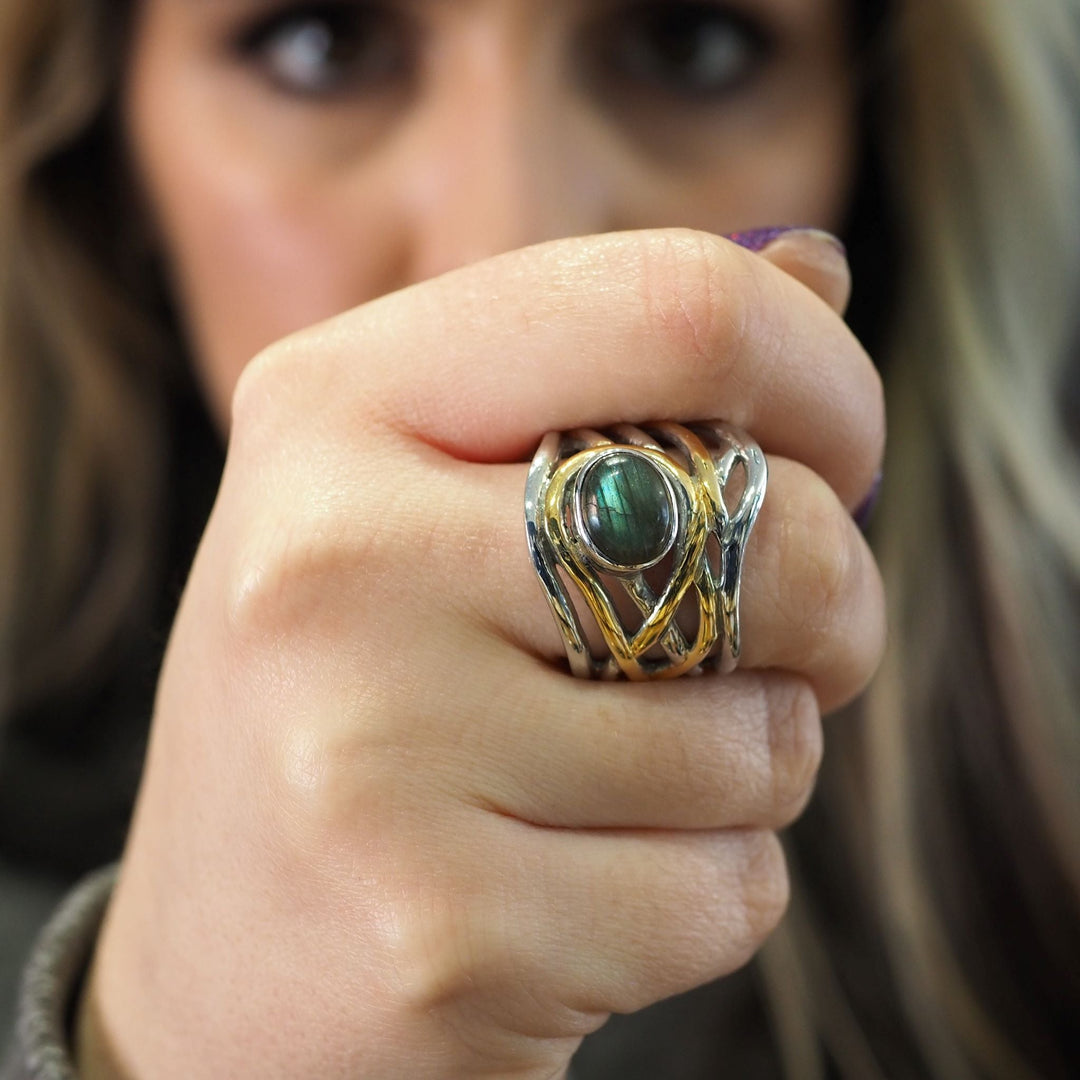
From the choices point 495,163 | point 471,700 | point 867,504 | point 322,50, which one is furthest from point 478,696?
point 322,50

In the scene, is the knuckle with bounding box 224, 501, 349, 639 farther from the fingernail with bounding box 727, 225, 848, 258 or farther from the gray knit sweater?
the gray knit sweater

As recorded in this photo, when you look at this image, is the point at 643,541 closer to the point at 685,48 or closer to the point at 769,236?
the point at 769,236

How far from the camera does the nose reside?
90 centimetres

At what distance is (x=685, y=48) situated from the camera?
997 millimetres

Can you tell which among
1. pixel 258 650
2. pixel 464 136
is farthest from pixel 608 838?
pixel 464 136

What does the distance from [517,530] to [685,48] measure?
0.74 m

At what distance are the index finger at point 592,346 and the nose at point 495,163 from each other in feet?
1.45

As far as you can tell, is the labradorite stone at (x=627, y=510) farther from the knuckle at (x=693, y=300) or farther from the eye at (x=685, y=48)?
the eye at (x=685, y=48)

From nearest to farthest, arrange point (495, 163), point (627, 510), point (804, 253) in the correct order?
point (627, 510) < point (804, 253) < point (495, 163)

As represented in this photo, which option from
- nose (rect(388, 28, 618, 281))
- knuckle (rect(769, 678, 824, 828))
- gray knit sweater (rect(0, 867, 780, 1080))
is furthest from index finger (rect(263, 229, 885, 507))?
gray knit sweater (rect(0, 867, 780, 1080))

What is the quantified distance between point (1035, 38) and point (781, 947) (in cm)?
102

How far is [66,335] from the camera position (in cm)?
127

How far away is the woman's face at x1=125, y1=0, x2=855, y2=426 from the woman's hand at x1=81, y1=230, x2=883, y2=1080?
0.47 m

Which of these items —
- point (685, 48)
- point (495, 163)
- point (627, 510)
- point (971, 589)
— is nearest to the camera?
point (627, 510)
